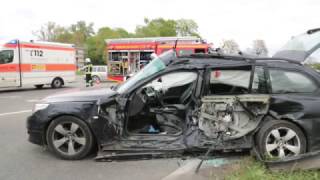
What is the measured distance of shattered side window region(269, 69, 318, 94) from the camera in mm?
6234

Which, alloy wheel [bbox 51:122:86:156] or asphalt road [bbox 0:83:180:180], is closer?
asphalt road [bbox 0:83:180:180]

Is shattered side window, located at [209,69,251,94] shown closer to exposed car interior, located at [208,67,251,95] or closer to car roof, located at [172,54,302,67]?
exposed car interior, located at [208,67,251,95]

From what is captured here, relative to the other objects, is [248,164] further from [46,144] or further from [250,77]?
[46,144]

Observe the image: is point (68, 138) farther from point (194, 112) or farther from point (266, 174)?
point (266, 174)

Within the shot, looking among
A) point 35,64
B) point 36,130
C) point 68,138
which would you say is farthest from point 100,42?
point 68,138

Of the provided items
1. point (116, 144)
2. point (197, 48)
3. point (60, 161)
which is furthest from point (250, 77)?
point (197, 48)

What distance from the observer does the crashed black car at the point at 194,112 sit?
605cm

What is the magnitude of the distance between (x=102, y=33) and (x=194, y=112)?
324 ft

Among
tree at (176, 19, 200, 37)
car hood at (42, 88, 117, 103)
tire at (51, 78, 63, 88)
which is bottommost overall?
tire at (51, 78, 63, 88)

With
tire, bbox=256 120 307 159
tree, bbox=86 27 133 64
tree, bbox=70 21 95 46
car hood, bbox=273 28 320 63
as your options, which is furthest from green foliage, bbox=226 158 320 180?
tree, bbox=70 21 95 46

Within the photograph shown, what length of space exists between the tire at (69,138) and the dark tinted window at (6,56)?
53.9 feet

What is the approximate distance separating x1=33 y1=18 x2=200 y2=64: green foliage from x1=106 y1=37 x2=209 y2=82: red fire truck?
66212 millimetres

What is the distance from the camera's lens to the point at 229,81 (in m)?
6.34

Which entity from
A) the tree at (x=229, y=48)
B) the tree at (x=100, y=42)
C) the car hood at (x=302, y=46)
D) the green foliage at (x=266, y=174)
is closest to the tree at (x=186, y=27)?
the tree at (x=100, y=42)
